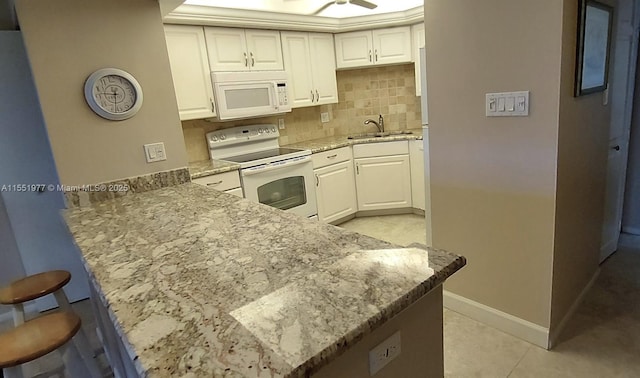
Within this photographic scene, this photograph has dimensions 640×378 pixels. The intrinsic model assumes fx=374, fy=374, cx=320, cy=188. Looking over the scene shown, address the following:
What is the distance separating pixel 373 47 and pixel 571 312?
2984 mm

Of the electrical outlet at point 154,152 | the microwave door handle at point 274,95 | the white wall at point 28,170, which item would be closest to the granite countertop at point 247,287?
the electrical outlet at point 154,152

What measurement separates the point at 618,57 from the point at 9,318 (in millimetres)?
4034

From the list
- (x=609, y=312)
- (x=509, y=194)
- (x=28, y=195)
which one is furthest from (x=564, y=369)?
(x=28, y=195)

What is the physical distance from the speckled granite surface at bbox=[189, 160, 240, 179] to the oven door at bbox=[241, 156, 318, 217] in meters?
0.12

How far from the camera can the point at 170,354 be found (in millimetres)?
681

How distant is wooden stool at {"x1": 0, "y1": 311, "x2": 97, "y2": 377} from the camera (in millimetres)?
1220

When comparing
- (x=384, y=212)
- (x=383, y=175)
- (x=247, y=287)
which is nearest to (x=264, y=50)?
(x=383, y=175)

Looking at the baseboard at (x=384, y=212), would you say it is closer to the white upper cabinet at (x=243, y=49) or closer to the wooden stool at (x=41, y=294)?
the white upper cabinet at (x=243, y=49)

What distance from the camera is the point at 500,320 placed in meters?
2.06

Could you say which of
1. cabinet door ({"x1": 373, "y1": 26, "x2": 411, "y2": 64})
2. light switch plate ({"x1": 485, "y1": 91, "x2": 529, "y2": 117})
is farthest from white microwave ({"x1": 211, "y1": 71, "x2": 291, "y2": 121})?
light switch plate ({"x1": 485, "y1": 91, "x2": 529, "y2": 117})

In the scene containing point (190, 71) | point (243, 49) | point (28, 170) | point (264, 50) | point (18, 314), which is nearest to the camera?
point (18, 314)

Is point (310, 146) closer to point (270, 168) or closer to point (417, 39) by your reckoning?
point (270, 168)

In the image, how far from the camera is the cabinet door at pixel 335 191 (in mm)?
3729

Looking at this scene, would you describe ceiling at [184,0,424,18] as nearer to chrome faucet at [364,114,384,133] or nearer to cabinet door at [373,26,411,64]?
cabinet door at [373,26,411,64]
